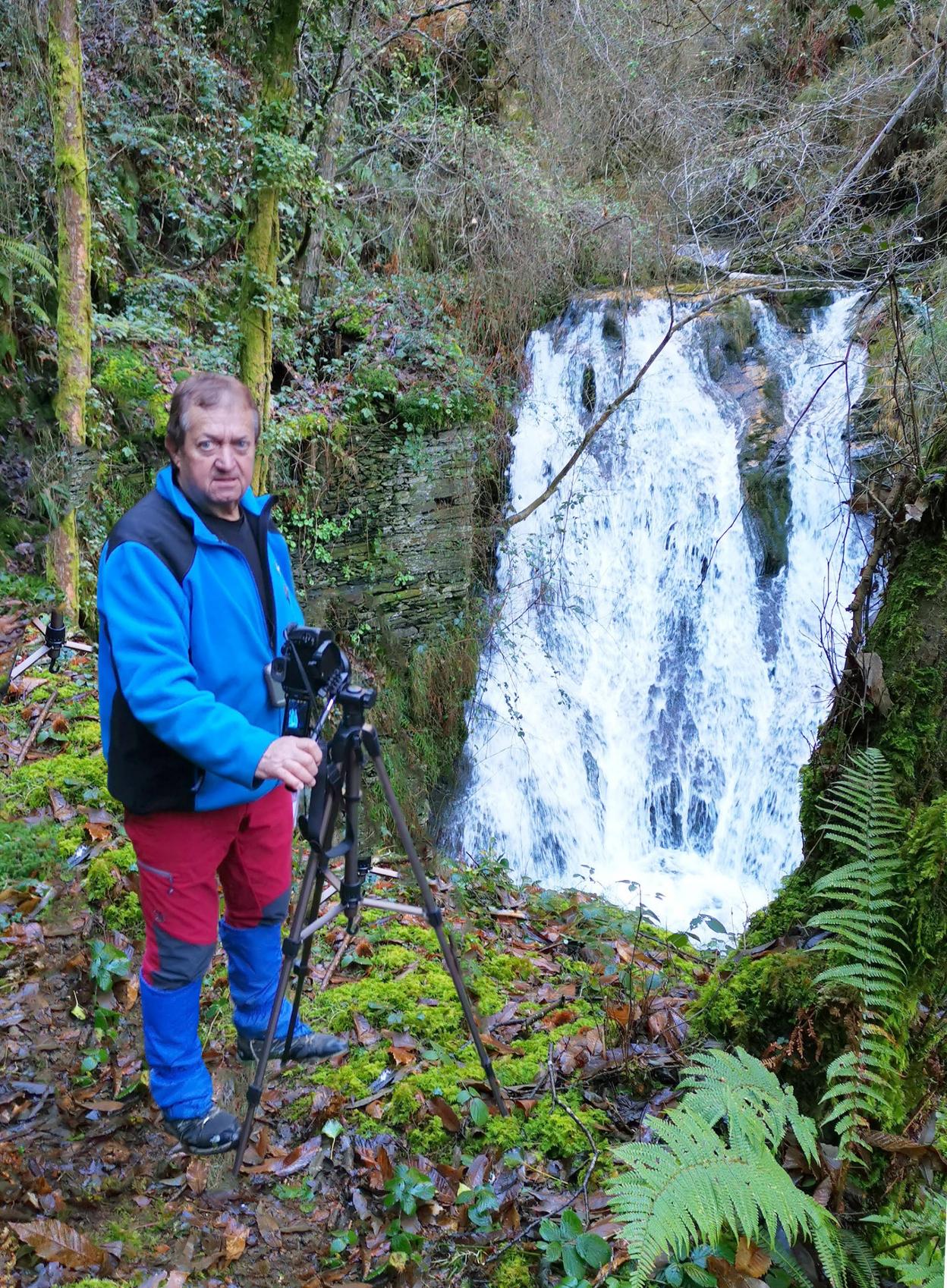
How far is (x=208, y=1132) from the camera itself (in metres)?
2.53

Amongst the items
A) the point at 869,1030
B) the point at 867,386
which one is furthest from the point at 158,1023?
the point at 867,386

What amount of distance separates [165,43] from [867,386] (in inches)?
322

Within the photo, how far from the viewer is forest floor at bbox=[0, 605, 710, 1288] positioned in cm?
226

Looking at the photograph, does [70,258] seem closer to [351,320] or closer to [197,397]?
[351,320]

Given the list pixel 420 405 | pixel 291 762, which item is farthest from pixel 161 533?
pixel 420 405

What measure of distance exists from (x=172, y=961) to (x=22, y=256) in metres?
6.32

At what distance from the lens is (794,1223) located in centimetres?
172

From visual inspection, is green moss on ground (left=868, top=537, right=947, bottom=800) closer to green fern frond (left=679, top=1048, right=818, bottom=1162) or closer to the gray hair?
green fern frond (left=679, top=1048, right=818, bottom=1162)

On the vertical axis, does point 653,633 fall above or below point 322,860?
→ below

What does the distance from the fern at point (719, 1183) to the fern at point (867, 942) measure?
6.5 inches

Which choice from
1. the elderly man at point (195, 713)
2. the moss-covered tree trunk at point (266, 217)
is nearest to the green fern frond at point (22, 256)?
the moss-covered tree trunk at point (266, 217)

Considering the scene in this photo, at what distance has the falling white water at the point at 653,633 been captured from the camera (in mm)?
8789

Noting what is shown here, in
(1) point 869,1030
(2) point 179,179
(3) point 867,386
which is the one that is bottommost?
(1) point 869,1030

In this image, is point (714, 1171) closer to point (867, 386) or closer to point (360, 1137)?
point (360, 1137)
